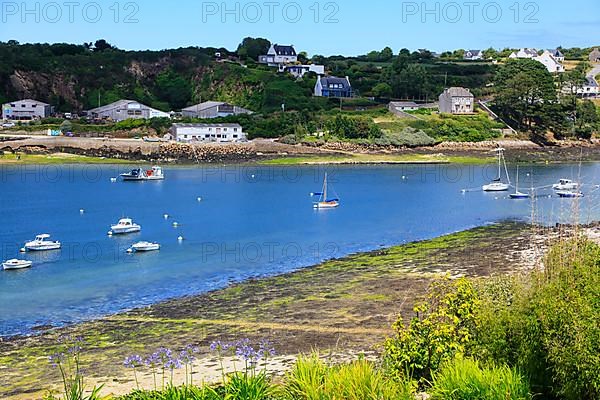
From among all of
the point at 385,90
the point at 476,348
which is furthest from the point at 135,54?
the point at 476,348

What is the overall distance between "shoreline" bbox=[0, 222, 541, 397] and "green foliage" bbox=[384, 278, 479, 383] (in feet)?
15.5

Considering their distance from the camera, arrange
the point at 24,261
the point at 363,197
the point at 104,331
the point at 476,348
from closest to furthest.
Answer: the point at 476,348, the point at 104,331, the point at 24,261, the point at 363,197

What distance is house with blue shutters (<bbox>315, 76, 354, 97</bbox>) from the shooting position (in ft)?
336

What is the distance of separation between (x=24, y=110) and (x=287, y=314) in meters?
86.4

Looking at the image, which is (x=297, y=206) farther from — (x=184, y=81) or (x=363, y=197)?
→ (x=184, y=81)

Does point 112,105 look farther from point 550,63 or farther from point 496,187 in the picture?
point 550,63

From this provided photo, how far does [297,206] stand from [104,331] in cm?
2997

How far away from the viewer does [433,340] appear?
10875mm

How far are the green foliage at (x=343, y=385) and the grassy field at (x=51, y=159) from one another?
67732mm

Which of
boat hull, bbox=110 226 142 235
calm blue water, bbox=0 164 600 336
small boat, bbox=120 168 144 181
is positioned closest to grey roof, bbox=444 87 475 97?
calm blue water, bbox=0 164 600 336

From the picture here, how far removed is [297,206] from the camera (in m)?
49.4

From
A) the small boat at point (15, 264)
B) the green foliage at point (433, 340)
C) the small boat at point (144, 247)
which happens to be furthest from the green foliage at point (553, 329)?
the small boat at point (144, 247)

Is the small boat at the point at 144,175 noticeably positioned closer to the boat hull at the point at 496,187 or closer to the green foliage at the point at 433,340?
the boat hull at the point at 496,187

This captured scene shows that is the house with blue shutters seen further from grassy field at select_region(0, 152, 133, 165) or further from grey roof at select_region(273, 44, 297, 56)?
grassy field at select_region(0, 152, 133, 165)
